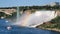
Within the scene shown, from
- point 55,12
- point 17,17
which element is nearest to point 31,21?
point 17,17

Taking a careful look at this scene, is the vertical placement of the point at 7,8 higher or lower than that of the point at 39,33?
higher

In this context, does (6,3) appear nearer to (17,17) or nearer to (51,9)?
(17,17)

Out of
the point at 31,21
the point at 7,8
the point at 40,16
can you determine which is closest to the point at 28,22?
the point at 31,21

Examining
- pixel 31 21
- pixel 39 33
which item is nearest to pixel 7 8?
pixel 31 21

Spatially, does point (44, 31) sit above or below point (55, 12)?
below

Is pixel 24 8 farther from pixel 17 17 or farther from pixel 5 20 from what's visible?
pixel 5 20

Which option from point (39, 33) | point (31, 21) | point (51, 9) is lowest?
point (39, 33)

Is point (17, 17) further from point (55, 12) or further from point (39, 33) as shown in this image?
point (55, 12)
